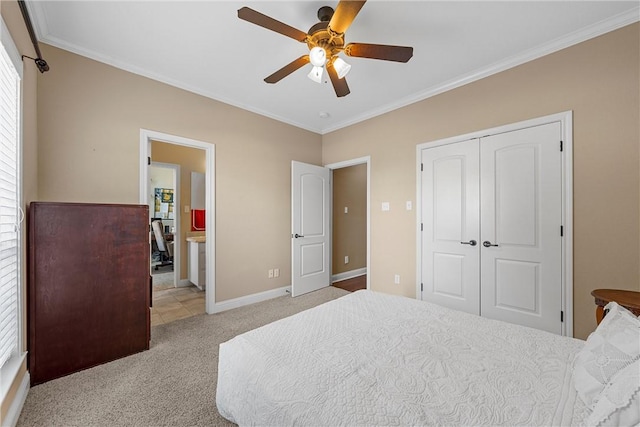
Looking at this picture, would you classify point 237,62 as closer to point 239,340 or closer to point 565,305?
point 239,340

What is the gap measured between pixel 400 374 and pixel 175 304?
3.42 metres

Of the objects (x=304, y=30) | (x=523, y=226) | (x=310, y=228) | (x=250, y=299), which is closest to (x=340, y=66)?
(x=304, y=30)

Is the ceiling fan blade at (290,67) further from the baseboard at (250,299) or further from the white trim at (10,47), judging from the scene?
the baseboard at (250,299)

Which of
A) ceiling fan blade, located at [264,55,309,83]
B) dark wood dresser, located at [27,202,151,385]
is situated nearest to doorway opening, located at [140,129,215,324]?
dark wood dresser, located at [27,202,151,385]

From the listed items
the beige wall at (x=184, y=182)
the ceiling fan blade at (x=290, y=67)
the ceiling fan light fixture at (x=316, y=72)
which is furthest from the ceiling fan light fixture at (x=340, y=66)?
the beige wall at (x=184, y=182)

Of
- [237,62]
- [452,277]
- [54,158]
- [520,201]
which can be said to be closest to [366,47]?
[237,62]

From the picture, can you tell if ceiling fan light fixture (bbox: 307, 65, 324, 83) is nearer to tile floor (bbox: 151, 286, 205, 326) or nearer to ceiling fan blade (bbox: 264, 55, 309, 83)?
ceiling fan blade (bbox: 264, 55, 309, 83)

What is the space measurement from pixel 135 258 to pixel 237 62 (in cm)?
208

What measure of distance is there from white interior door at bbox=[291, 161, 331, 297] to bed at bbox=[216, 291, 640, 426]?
2.29m

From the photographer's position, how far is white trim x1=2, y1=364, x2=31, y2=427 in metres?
1.45

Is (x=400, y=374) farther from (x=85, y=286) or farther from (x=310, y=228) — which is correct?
(x=310, y=228)

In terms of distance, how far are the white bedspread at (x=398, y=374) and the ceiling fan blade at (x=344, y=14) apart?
1.88m

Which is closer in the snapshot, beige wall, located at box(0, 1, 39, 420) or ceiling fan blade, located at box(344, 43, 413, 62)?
beige wall, located at box(0, 1, 39, 420)

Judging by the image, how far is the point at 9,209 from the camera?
1.56 meters
